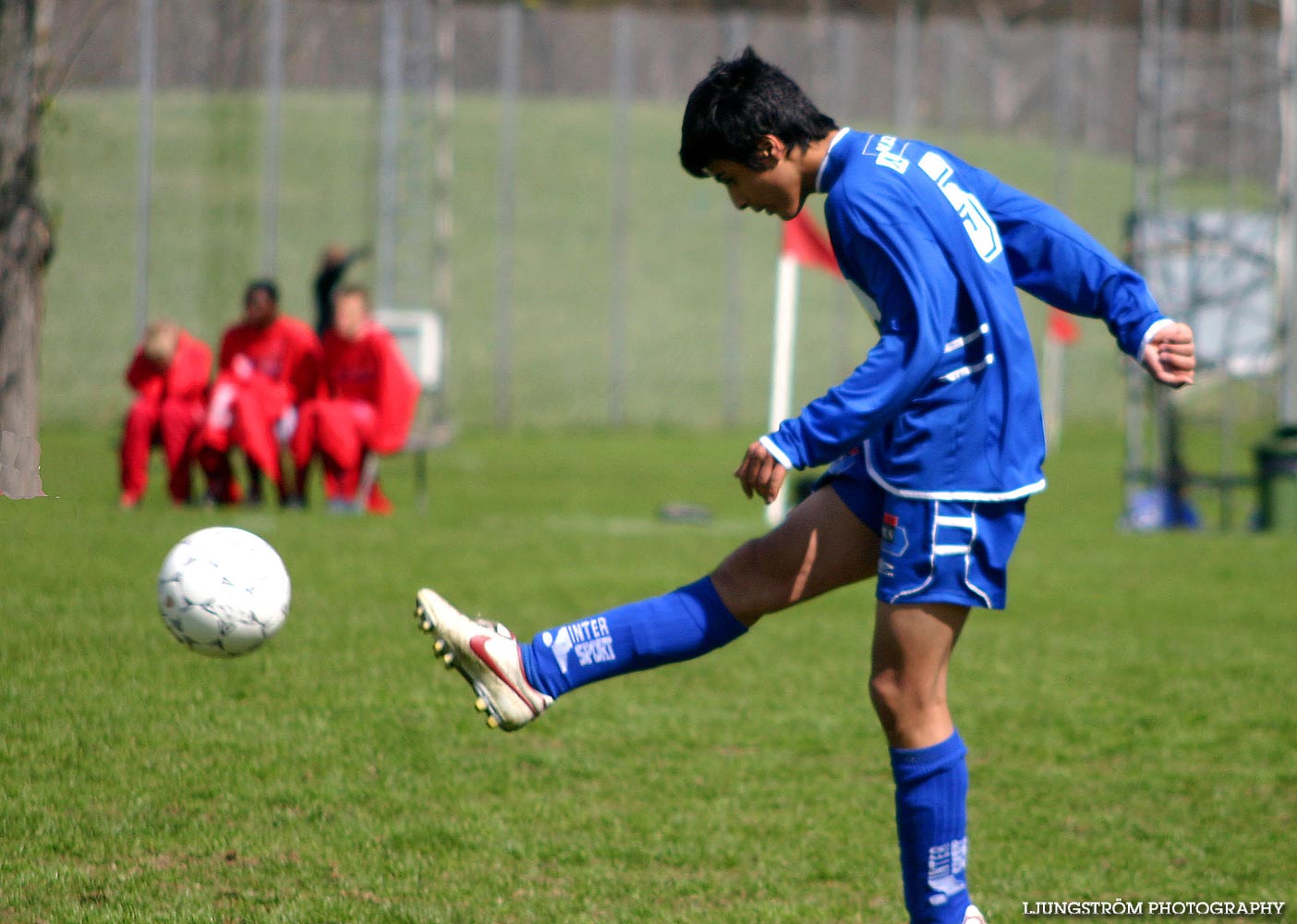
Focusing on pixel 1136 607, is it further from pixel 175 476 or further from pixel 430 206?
pixel 430 206

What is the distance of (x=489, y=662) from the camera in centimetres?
339

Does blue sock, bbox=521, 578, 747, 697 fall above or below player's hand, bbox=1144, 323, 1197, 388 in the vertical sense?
below

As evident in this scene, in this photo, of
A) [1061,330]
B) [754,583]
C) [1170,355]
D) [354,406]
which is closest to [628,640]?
[754,583]

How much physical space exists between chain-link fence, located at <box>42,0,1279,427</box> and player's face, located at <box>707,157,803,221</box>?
13.6 metres

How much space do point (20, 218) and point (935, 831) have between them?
31.3 ft

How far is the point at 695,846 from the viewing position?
13.6ft

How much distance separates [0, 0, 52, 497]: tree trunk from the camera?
10109 millimetres

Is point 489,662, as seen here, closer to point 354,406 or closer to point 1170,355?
point 1170,355

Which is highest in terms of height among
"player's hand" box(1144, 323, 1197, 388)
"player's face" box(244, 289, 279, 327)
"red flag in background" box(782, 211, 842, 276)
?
"red flag in background" box(782, 211, 842, 276)

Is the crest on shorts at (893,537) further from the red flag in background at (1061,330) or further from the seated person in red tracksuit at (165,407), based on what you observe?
the red flag in background at (1061,330)

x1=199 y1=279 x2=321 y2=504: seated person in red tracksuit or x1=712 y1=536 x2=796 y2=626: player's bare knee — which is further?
x1=199 y1=279 x2=321 y2=504: seated person in red tracksuit

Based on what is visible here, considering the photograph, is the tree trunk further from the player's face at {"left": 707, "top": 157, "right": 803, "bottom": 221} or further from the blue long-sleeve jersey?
the blue long-sleeve jersey

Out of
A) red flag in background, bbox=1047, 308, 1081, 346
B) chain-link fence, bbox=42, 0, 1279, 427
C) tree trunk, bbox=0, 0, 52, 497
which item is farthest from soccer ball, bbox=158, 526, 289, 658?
red flag in background, bbox=1047, 308, 1081, 346

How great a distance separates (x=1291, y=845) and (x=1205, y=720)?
145cm
